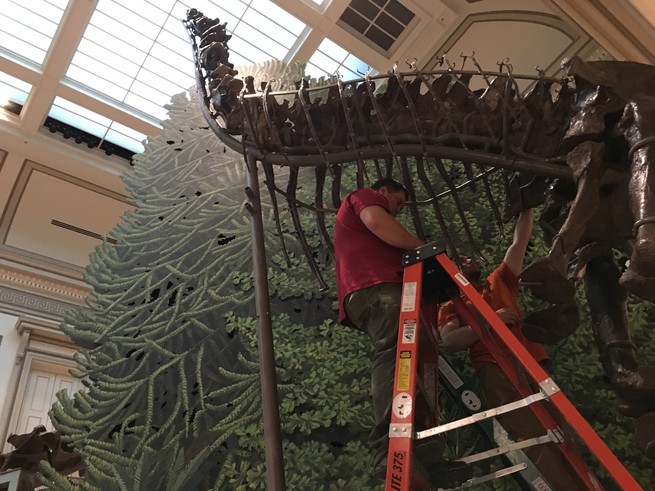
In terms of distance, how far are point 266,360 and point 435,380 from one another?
671 mm

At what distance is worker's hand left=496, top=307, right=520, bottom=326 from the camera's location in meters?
2.76

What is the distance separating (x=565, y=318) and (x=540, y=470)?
0.60 metres

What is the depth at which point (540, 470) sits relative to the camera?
7.99 ft

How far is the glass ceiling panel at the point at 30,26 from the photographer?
7191 millimetres

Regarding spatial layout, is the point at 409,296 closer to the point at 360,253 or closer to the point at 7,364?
the point at 360,253

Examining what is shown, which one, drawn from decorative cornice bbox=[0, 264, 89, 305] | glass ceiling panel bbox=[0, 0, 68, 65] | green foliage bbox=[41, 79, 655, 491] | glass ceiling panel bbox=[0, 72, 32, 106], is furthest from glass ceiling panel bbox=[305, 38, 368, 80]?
decorative cornice bbox=[0, 264, 89, 305]

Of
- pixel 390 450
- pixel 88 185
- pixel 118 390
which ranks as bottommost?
pixel 390 450

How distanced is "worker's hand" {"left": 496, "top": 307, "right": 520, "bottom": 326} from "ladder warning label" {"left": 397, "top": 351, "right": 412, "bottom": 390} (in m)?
0.80

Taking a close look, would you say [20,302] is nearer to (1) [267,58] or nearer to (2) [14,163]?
(2) [14,163]

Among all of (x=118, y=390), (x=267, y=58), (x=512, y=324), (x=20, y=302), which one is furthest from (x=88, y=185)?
(x=512, y=324)

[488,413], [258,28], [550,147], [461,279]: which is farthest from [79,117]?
[488,413]

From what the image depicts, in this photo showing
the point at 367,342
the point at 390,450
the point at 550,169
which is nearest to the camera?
the point at 390,450

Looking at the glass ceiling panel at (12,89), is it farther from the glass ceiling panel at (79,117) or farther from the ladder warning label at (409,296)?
the ladder warning label at (409,296)

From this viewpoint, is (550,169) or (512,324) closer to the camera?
(550,169)
